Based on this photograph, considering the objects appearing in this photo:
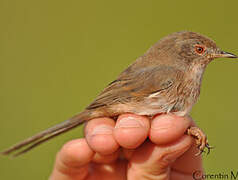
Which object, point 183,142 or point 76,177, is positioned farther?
point 76,177

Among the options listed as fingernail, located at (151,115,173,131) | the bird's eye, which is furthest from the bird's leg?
the bird's eye

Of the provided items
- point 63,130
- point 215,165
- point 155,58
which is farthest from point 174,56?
point 215,165

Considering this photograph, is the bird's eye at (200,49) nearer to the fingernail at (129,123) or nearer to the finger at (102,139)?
the fingernail at (129,123)

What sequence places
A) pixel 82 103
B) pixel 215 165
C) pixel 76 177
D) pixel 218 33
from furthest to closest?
pixel 218 33, pixel 82 103, pixel 215 165, pixel 76 177

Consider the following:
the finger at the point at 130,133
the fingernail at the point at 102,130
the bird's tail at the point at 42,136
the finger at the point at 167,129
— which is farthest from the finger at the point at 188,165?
the bird's tail at the point at 42,136

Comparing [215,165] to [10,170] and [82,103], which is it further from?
[10,170]

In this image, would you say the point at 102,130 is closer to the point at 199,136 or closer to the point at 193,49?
the point at 199,136

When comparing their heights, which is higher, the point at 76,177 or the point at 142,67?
the point at 142,67
